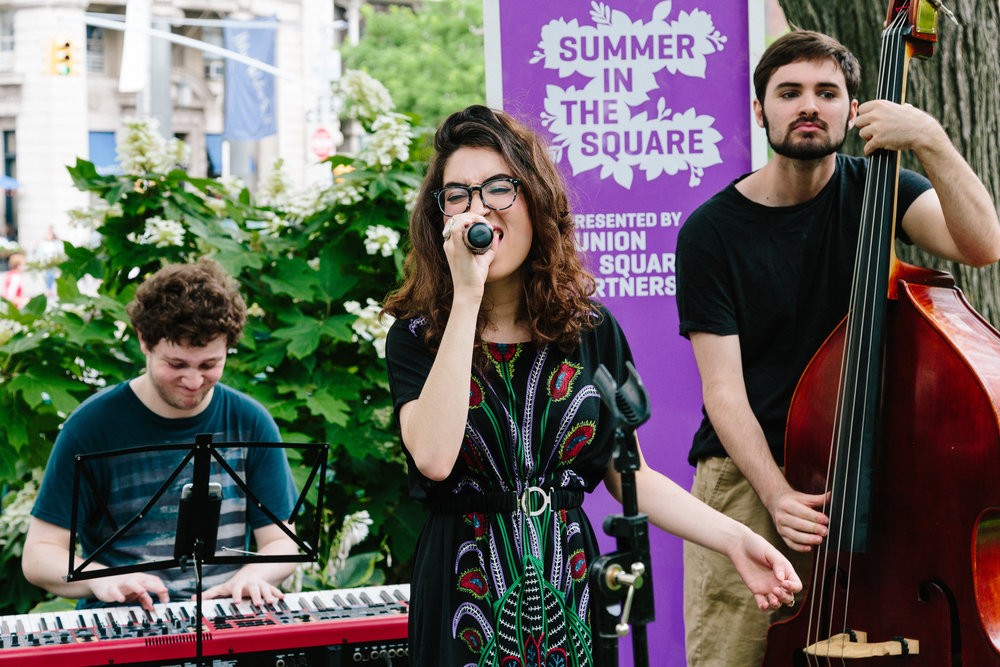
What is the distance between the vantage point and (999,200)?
163 inches

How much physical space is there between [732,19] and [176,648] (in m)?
2.51

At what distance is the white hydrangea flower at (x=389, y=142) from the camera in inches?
191

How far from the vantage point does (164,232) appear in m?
4.75

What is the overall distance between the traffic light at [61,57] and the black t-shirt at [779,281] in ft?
52.8

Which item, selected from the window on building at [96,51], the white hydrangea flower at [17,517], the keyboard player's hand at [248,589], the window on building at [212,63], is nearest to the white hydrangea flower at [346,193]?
the white hydrangea flower at [17,517]

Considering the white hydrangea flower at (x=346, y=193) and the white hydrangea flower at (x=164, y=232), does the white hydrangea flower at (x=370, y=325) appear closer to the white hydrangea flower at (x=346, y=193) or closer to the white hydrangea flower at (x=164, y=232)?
the white hydrangea flower at (x=346, y=193)

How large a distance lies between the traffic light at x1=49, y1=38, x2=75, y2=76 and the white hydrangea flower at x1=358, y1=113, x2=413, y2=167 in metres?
14.1

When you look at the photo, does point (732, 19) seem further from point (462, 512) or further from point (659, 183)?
point (462, 512)

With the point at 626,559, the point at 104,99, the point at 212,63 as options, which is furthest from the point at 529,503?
the point at 212,63

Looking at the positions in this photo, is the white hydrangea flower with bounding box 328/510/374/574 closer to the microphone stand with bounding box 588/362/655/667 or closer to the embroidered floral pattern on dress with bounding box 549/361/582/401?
the embroidered floral pattern on dress with bounding box 549/361/582/401

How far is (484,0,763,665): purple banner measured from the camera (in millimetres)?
3930

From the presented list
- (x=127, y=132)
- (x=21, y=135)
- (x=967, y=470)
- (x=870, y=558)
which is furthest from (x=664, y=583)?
(x=21, y=135)

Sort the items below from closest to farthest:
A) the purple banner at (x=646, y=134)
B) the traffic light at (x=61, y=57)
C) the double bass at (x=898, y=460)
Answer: the double bass at (x=898, y=460), the purple banner at (x=646, y=134), the traffic light at (x=61, y=57)

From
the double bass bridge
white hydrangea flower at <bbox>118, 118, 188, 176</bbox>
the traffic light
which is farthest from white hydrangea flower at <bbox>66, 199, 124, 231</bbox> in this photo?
the traffic light
